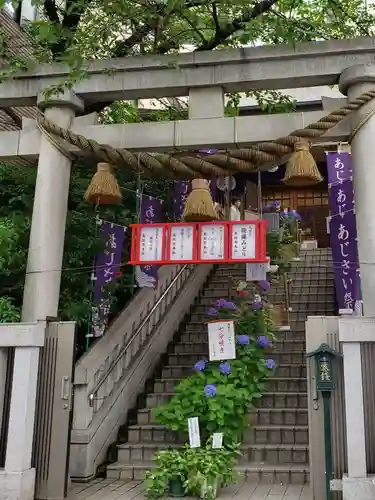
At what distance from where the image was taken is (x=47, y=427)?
6.54 metres

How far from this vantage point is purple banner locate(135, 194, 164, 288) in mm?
8945

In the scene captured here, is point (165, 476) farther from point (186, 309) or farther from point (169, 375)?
point (186, 309)

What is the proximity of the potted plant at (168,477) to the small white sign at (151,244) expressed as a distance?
2494 millimetres

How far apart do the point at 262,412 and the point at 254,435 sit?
0.46 metres

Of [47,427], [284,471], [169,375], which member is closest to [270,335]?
[169,375]

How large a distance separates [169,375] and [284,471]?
3.06m

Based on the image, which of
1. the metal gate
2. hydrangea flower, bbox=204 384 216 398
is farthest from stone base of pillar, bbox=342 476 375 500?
the metal gate

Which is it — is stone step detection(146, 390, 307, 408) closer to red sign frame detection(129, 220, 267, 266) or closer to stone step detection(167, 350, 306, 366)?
stone step detection(167, 350, 306, 366)

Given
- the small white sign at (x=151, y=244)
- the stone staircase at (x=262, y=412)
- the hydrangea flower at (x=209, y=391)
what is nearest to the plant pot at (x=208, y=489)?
the stone staircase at (x=262, y=412)

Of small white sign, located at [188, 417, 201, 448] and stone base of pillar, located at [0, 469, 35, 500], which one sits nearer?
stone base of pillar, located at [0, 469, 35, 500]

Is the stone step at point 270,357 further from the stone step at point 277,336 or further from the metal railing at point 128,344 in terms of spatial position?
the metal railing at point 128,344

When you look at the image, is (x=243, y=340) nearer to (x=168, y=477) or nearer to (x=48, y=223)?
(x=168, y=477)

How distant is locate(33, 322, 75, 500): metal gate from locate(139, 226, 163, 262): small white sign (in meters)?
1.31

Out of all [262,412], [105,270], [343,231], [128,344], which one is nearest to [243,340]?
[262,412]
